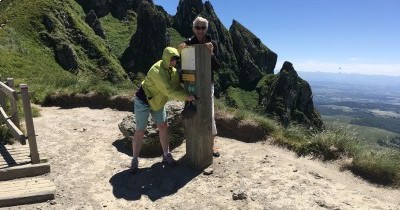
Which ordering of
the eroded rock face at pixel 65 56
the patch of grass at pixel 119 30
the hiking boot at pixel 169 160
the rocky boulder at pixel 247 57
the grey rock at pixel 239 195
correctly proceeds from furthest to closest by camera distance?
the rocky boulder at pixel 247 57 < the patch of grass at pixel 119 30 < the eroded rock face at pixel 65 56 < the hiking boot at pixel 169 160 < the grey rock at pixel 239 195

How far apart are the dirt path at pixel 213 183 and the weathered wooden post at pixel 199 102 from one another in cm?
36

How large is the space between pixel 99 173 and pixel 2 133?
11.3ft

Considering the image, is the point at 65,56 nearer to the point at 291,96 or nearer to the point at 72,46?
the point at 72,46

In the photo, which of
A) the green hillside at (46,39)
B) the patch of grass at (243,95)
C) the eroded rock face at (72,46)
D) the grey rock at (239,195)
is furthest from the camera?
the patch of grass at (243,95)

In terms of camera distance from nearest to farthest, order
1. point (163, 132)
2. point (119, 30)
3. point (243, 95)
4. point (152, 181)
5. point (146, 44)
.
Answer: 1. point (152, 181)
2. point (163, 132)
3. point (146, 44)
4. point (119, 30)
5. point (243, 95)

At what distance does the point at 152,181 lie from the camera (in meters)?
7.60

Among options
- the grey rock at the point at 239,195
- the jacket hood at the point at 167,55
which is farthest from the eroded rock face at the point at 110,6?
the grey rock at the point at 239,195

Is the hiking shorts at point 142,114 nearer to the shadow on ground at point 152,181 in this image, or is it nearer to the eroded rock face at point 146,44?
the shadow on ground at point 152,181

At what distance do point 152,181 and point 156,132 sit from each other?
202 centimetres

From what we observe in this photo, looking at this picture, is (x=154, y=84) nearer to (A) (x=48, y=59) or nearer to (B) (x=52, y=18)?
(A) (x=48, y=59)

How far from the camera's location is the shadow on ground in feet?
23.4

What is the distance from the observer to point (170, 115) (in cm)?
989

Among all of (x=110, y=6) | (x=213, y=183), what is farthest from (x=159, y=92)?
(x=110, y=6)

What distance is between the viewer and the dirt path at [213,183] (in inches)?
261
